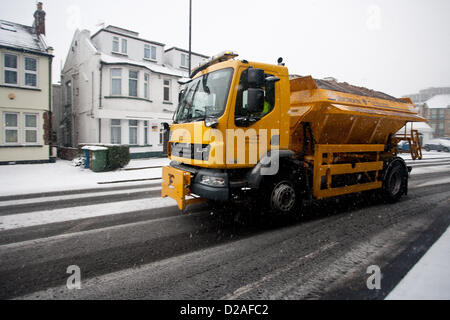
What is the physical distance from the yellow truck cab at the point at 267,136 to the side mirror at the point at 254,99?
2cm

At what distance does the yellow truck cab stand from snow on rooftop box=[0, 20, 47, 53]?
15.7 m

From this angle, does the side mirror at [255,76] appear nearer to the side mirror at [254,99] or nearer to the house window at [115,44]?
the side mirror at [254,99]

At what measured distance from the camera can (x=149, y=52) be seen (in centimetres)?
2220

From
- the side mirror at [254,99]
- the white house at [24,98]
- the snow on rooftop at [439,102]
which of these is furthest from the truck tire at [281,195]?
the snow on rooftop at [439,102]

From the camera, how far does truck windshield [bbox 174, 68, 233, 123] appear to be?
451 cm

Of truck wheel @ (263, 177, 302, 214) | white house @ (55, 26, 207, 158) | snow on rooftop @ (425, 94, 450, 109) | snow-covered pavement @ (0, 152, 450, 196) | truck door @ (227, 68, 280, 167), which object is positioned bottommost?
snow-covered pavement @ (0, 152, 450, 196)

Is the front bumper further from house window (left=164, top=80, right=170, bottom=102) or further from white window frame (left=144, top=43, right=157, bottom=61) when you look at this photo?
white window frame (left=144, top=43, right=157, bottom=61)

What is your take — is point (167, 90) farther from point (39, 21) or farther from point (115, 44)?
point (39, 21)

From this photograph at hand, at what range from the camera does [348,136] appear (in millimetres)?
6164

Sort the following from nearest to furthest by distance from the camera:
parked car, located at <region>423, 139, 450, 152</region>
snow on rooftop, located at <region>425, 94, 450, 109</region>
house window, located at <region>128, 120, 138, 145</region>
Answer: house window, located at <region>128, 120, 138, 145</region> → parked car, located at <region>423, 139, 450, 152</region> → snow on rooftop, located at <region>425, 94, 450, 109</region>

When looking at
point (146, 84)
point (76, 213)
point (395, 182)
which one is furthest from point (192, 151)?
point (146, 84)

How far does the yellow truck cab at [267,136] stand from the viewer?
4387 millimetres

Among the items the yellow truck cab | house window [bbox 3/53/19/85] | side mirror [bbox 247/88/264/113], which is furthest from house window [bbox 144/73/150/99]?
side mirror [bbox 247/88/264/113]
